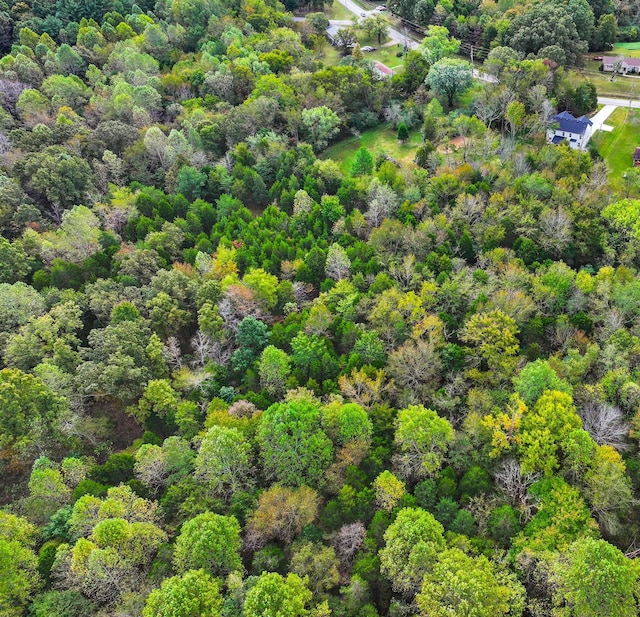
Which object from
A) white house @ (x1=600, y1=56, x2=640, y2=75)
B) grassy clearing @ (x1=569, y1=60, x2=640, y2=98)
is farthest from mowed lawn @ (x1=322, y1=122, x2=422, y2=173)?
white house @ (x1=600, y1=56, x2=640, y2=75)

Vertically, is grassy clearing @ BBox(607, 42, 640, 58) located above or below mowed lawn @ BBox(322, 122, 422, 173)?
above

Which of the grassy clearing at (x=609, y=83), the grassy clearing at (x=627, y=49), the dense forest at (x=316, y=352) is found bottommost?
the dense forest at (x=316, y=352)

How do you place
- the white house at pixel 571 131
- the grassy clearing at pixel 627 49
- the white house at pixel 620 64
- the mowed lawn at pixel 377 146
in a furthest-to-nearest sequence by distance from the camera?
1. the grassy clearing at pixel 627 49
2. the white house at pixel 620 64
3. the mowed lawn at pixel 377 146
4. the white house at pixel 571 131

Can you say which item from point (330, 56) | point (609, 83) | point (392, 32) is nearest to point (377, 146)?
point (330, 56)

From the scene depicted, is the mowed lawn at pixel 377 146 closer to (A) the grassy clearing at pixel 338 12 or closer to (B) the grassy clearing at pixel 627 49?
(B) the grassy clearing at pixel 627 49

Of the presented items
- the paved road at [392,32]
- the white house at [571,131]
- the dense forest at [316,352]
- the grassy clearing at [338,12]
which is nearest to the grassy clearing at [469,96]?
the dense forest at [316,352]

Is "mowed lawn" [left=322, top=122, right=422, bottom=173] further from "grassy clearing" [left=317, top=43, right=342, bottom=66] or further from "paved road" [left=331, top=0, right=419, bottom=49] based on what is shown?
"paved road" [left=331, top=0, right=419, bottom=49]
